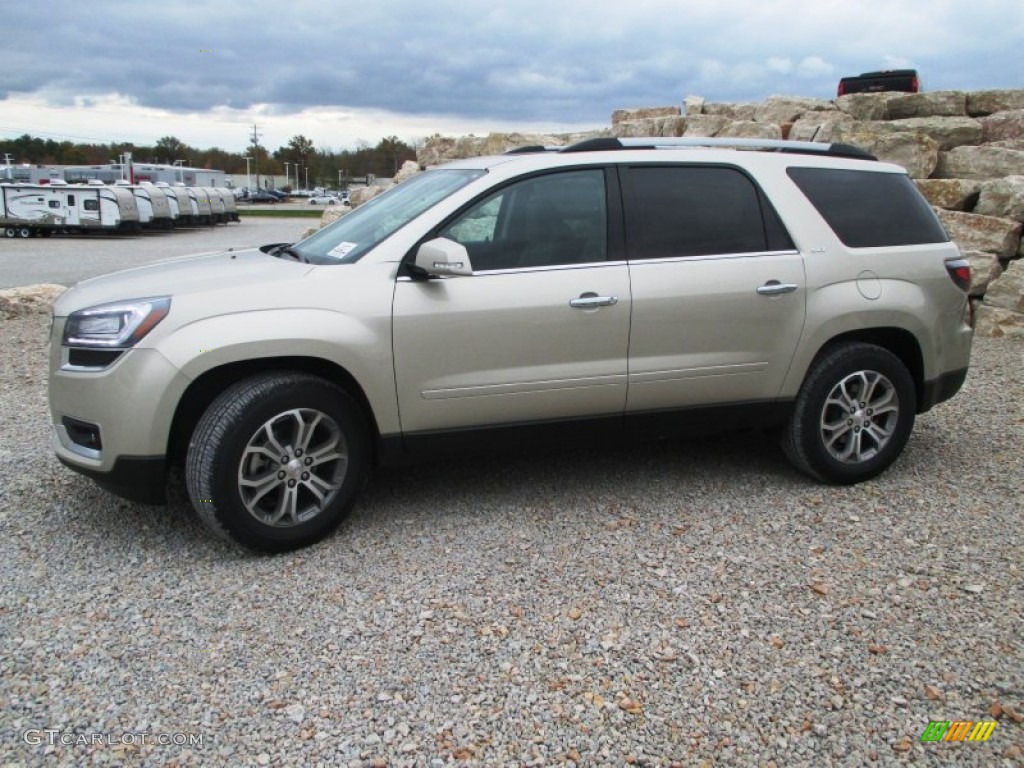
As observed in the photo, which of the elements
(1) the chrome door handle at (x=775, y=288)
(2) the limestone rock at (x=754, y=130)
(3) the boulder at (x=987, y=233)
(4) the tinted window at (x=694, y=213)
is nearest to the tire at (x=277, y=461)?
(4) the tinted window at (x=694, y=213)

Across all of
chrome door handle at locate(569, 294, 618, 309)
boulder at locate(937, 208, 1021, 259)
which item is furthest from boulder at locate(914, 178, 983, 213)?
chrome door handle at locate(569, 294, 618, 309)

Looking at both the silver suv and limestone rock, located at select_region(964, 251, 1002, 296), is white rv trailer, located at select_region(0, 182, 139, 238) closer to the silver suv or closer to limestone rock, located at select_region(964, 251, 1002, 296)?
limestone rock, located at select_region(964, 251, 1002, 296)

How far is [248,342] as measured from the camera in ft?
11.9

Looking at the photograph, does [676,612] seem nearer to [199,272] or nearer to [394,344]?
[394,344]

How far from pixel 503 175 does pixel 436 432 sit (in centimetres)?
129

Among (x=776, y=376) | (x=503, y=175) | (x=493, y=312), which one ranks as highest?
(x=503, y=175)

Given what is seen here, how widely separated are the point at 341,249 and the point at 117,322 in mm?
1087

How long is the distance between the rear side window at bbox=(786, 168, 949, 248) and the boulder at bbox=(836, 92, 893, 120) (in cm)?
999

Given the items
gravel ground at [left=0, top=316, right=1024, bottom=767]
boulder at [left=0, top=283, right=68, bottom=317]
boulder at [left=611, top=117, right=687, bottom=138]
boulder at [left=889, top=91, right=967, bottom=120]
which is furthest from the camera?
boulder at [left=611, top=117, right=687, bottom=138]

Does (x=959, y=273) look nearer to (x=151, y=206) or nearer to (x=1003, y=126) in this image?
(x=1003, y=126)

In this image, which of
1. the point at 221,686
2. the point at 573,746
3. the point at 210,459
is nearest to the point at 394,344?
the point at 210,459

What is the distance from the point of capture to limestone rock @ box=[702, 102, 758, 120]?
15.0 meters

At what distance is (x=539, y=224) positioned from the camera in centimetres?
418

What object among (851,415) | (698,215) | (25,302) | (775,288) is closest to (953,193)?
(851,415)
